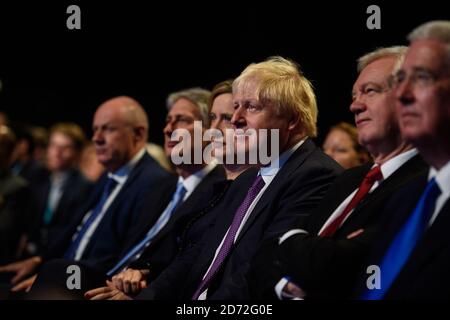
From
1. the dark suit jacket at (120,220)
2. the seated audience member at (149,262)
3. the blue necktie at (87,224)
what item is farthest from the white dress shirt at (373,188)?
the blue necktie at (87,224)

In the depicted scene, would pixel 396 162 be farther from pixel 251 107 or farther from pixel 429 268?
pixel 251 107

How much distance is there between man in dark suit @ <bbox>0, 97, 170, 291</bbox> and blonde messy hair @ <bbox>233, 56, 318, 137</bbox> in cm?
135

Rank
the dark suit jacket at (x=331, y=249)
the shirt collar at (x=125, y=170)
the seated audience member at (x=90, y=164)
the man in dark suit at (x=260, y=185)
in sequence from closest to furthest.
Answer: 1. the dark suit jacket at (x=331, y=249)
2. the man in dark suit at (x=260, y=185)
3. the shirt collar at (x=125, y=170)
4. the seated audience member at (x=90, y=164)

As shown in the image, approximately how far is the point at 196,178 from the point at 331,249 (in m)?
1.84

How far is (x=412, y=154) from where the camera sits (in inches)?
94.5

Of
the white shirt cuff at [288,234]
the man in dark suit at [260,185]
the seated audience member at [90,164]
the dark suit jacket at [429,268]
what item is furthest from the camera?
the seated audience member at [90,164]

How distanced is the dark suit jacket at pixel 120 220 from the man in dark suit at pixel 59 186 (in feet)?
4.44

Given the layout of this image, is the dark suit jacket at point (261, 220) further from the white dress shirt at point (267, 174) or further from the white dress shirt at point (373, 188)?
the white dress shirt at point (373, 188)

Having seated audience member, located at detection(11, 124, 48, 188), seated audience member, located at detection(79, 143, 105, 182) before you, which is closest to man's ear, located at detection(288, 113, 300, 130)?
seated audience member, located at detection(79, 143, 105, 182)

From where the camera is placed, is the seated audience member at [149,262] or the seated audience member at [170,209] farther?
the seated audience member at [170,209]

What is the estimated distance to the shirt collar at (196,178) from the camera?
389 centimetres

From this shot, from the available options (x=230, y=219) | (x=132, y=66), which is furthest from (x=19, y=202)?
(x=230, y=219)

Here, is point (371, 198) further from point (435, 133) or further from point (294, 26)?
point (294, 26)

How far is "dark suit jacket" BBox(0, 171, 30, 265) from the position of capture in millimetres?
5234
